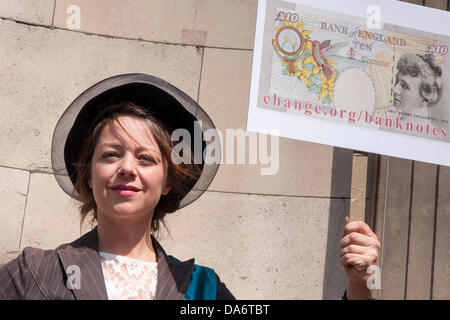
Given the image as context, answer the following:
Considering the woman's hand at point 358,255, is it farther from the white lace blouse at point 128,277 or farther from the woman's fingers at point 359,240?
the white lace blouse at point 128,277

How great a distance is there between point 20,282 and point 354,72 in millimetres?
1005

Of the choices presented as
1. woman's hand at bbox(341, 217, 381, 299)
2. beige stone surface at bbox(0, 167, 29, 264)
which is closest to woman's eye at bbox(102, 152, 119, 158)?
woman's hand at bbox(341, 217, 381, 299)

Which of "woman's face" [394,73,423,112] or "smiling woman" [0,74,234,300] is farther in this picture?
"woman's face" [394,73,423,112]

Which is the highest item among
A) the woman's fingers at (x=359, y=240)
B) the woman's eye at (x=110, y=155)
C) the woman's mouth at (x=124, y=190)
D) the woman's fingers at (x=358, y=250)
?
the woman's eye at (x=110, y=155)

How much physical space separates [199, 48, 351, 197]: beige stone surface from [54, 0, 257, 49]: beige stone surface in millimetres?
110

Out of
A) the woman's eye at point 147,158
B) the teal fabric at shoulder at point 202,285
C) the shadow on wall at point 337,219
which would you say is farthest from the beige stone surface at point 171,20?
the teal fabric at shoulder at point 202,285

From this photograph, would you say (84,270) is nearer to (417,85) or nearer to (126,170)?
(126,170)

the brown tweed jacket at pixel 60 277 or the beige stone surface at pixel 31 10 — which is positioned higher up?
the beige stone surface at pixel 31 10

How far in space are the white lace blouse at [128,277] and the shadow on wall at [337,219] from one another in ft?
4.30

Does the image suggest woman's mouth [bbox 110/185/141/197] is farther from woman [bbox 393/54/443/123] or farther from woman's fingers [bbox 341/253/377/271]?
woman [bbox 393/54/443/123]

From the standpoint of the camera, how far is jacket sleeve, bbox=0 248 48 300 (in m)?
1.23

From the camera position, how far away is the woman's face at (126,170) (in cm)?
134

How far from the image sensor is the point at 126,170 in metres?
1.33
